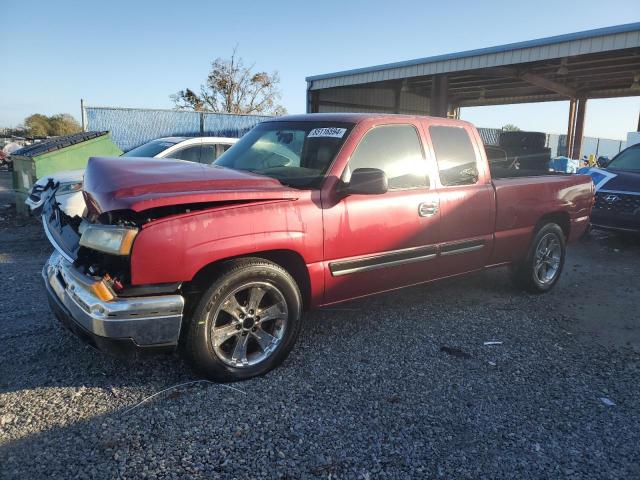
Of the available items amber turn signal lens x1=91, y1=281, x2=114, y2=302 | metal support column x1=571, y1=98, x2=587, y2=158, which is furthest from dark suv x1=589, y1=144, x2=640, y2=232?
metal support column x1=571, y1=98, x2=587, y2=158

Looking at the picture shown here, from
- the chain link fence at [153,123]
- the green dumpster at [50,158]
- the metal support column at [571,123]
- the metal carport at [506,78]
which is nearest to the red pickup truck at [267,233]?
the green dumpster at [50,158]

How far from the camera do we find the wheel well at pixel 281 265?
291 centimetres

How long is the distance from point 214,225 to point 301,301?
2.84 ft

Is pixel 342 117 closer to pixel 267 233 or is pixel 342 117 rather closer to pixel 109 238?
pixel 267 233

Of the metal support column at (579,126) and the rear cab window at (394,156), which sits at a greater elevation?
the metal support column at (579,126)

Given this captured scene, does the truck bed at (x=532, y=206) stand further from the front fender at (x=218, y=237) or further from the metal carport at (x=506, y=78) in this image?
the metal carport at (x=506, y=78)

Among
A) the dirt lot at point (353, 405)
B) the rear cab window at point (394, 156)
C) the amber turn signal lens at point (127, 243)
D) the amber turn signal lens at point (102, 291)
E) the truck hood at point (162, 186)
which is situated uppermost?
the rear cab window at point (394, 156)

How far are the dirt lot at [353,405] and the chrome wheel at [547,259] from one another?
0.87 meters

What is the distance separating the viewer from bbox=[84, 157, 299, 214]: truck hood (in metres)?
2.72

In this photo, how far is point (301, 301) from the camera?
3.31 metres

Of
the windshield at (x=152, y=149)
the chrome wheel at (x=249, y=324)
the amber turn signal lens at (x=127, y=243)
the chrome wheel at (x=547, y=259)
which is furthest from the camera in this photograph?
the windshield at (x=152, y=149)

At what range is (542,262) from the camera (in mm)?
5320

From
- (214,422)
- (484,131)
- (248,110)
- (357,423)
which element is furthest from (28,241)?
(248,110)

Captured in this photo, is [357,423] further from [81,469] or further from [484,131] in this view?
[484,131]
